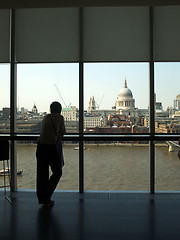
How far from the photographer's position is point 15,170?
400 cm

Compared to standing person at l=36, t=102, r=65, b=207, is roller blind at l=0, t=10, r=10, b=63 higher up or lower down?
higher up

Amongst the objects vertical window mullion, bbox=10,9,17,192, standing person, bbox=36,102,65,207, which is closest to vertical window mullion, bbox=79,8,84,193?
standing person, bbox=36,102,65,207

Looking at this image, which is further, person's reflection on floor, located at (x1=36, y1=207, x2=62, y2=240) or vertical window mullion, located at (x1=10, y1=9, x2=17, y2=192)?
vertical window mullion, located at (x1=10, y1=9, x2=17, y2=192)

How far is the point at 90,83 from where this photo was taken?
3.97 metres

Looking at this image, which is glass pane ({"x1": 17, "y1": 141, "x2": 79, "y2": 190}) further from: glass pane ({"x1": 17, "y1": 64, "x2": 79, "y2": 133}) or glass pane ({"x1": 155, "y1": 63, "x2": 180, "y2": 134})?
glass pane ({"x1": 155, "y1": 63, "x2": 180, "y2": 134})

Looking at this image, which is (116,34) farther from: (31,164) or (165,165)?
(31,164)

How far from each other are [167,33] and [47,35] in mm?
1902

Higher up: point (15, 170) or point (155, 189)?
point (15, 170)

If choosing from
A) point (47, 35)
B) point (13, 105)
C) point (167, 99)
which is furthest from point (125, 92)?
point (13, 105)

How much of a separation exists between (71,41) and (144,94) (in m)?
1.45

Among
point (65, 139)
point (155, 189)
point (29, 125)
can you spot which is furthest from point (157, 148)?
point (29, 125)

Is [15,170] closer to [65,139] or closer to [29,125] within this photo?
[29,125]

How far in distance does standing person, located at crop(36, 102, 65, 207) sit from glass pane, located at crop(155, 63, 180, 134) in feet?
5.37

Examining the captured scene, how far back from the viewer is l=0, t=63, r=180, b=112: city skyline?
12.8 ft
